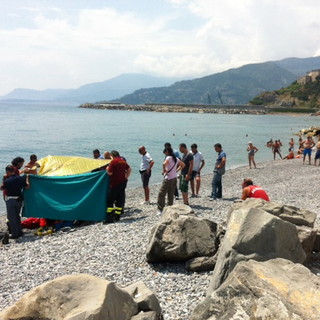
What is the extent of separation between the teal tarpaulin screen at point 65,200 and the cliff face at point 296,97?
146282 millimetres

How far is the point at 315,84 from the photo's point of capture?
155 meters

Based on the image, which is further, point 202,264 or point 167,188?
point 167,188

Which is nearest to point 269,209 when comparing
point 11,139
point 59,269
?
point 59,269

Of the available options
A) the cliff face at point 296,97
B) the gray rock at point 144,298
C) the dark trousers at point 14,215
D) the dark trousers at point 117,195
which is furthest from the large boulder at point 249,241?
the cliff face at point 296,97

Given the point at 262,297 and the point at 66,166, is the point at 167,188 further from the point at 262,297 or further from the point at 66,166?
the point at 262,297

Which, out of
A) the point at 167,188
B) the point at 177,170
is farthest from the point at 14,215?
the point at 177,170

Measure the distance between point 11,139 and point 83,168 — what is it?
49.9 meters

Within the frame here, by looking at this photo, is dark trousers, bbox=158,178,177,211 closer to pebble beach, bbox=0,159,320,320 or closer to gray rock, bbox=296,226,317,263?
pebble beach, bbox=0,159,320,320

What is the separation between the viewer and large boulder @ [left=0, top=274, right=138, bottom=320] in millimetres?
4203

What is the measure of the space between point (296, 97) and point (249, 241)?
163 metres

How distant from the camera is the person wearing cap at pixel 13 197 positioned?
1086cm

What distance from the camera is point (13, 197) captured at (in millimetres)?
10898

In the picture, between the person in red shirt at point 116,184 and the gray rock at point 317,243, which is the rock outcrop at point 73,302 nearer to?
the gray rock at point 317,243

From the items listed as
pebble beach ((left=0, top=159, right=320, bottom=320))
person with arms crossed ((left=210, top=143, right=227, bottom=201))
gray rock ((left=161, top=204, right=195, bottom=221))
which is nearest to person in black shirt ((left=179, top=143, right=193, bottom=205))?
pebble beach ((left=0, top=159, right=320, bottom=320))
